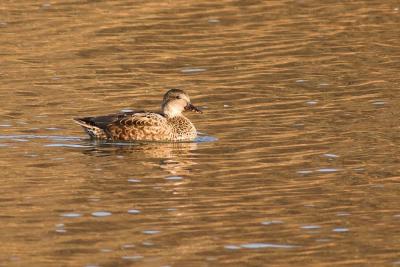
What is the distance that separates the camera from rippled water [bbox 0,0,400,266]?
1236 cm

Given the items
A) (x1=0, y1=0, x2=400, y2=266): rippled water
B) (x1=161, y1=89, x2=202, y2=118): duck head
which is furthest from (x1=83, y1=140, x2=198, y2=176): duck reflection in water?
(x1=161, y1=89, x2=202, y2=118): duck head

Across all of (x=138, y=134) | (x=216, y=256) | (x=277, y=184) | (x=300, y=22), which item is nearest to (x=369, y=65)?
(x=300, y=22)

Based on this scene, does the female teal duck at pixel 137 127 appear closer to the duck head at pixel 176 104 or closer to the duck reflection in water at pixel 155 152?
the duck reflection in water at pixel 155 152

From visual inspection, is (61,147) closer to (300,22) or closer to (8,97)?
(8,97)

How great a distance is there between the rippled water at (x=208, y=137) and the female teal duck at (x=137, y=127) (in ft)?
0.63

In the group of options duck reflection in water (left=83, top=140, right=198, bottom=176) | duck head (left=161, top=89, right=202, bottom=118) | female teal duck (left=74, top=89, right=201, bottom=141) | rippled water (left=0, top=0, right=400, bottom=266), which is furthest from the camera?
duck head (left=161, top=89, right=202, bottom=118)

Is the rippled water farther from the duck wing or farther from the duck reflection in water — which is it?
the duck wing

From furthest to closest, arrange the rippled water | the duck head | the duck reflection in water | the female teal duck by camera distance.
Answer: the duck head → the female teal duck → the duck reflection in water → the rippled water

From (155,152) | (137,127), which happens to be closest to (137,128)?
(137,127)

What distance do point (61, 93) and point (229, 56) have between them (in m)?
4.56

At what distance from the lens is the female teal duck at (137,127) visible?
59.6ft

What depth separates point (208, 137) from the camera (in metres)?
18.3

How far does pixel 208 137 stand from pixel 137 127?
3.36ft

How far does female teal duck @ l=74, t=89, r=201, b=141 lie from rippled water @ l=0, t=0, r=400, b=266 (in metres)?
0.19
